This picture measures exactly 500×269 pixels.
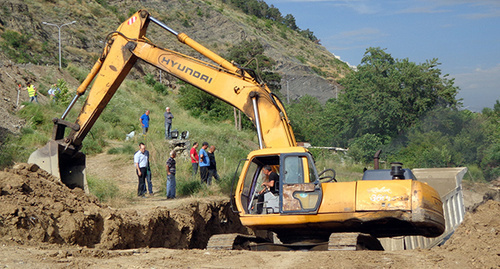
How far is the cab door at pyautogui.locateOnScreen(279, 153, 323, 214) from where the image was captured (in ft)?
32.6

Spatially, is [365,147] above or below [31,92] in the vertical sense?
below

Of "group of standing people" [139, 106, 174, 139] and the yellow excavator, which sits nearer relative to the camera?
the yellow excavator

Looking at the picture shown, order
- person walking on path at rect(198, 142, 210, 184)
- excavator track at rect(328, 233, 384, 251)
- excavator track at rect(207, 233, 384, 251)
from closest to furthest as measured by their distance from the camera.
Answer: excavator track at rect(328, 233, 384, 251), excavator track at rect(207, 233, 384, 251), person walking on path at rect(198, 142, 210, 184)

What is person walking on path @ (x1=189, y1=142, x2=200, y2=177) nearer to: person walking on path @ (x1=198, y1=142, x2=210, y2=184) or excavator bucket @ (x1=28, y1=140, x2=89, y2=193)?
person walking on path @ (x1=198, y1=142, x2=210, y2=184)

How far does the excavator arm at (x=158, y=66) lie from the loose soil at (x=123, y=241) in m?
1.08

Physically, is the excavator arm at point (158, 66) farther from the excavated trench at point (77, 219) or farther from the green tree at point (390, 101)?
the green tree at point (390, 101)

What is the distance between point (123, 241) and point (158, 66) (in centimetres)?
391

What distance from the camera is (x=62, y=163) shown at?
43.4 feet

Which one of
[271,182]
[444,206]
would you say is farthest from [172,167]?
[444,206]

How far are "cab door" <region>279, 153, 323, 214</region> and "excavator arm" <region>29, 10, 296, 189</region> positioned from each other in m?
1.28

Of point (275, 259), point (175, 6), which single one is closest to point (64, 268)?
point (275, 259)

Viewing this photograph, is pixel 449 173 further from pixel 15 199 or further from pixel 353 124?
pixel 353 124

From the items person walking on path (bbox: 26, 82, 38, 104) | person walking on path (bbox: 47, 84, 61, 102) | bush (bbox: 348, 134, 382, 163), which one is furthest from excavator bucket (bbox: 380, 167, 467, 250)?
person walking on path (bbox: 47, 84, 61, 102)

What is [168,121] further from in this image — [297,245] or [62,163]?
[297,245]
